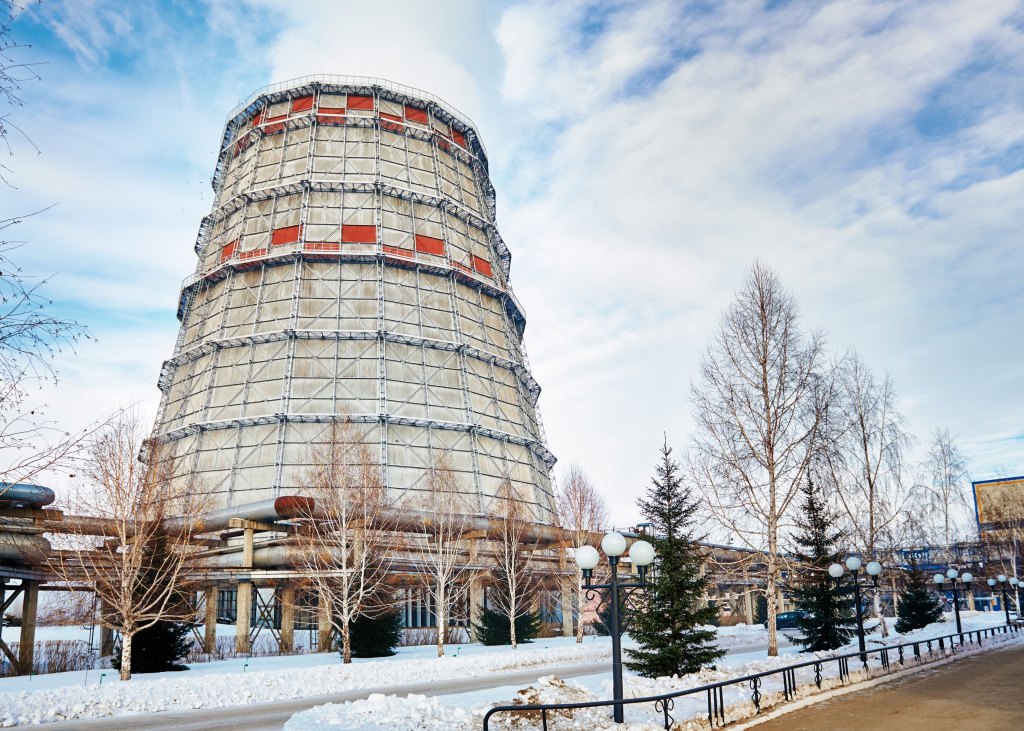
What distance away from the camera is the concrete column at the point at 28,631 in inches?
917

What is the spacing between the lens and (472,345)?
141 ft

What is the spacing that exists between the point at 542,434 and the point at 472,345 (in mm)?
9320

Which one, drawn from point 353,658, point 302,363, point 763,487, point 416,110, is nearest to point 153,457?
point 353,658

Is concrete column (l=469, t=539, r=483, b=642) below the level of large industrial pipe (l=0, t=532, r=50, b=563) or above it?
below

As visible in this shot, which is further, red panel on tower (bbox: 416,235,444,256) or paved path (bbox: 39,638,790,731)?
red panel on tower (bbox: 416,235,444,256)

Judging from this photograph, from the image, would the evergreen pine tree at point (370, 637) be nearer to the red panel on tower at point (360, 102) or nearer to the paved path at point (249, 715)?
the paved path at point (249, 715)

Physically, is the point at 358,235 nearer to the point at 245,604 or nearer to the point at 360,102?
the point at 360,102

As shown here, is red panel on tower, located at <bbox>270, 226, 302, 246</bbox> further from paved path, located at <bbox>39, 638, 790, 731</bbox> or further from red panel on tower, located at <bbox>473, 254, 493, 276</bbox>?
paved path, located at <bbox>39, 638, 790, 731</bbox>

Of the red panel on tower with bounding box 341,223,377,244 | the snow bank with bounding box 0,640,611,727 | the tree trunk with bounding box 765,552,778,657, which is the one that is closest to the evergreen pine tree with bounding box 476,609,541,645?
the snow bank with bounding box 0,640,611,727

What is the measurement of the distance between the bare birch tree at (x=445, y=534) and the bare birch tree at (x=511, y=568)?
1501mm

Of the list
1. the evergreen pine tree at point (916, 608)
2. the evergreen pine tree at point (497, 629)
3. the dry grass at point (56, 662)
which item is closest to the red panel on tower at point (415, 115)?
the evergreen pine tree at point (497, 629)

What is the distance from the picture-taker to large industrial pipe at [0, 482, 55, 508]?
2447 cm

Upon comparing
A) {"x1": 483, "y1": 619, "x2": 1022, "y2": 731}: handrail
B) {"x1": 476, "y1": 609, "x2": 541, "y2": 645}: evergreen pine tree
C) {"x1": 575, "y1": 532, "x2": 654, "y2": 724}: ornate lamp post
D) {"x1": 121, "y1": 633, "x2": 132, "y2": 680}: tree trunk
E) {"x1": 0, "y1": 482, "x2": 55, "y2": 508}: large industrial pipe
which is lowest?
{"x1": 476, "y1": 609, "x2": 541, "y2": 645}: evergreen pine tree

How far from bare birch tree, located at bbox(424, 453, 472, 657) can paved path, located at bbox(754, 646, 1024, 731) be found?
15314 millimetres
